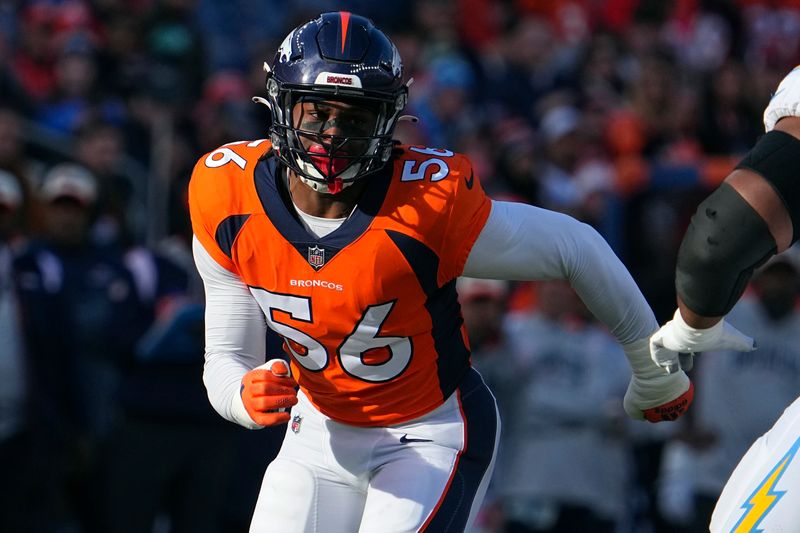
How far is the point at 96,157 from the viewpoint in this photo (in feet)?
27.1

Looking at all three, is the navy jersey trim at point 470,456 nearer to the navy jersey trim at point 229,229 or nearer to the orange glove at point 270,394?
the orange glove at point 270,394

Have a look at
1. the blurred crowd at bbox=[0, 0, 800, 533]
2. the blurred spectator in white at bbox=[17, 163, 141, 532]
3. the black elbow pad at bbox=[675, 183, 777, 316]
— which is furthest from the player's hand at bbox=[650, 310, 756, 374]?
the blurred spectator in white at bbox=[17, 163, 141, 532]

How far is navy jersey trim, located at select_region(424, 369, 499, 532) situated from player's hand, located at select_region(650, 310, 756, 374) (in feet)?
2.28

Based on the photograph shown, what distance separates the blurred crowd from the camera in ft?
22.9

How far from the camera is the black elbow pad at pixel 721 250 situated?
3.20 m

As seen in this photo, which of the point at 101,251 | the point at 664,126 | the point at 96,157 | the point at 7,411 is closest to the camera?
the point at 7,411

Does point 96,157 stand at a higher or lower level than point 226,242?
lower

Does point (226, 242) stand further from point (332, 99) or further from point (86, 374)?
point (86, 374)

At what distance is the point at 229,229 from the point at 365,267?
16.2 inches

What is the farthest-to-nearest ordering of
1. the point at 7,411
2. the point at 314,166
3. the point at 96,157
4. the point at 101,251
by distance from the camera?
the point at 96,157, the point at 101,251, the point at 7,411, the point at 314,166

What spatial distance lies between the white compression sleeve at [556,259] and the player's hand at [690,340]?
42 cm

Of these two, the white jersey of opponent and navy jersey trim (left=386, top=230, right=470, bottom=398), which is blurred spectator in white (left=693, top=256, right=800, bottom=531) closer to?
the white jersey of opponent

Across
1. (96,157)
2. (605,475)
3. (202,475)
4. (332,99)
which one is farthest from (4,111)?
(332,99)

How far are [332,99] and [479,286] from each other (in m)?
3.34
